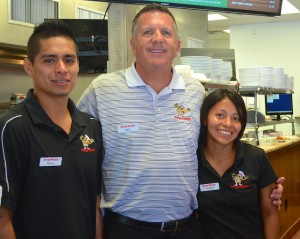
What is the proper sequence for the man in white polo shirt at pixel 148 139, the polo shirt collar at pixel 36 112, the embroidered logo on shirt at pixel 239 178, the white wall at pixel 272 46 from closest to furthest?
1. the polo shirt collar at pixel 36 112
2. the man in white polo shirt at pixel 148 139
3. the embroidered logo on shirt at pixel 239 178
4. the white wall at pixel 272 46

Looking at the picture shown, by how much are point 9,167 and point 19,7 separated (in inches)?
144

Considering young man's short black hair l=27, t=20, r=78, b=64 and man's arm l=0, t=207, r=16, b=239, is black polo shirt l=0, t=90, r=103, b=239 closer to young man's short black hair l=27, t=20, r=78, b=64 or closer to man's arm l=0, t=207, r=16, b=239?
man's arm l=0, t=207, r=16, b=239

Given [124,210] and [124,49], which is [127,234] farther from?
[124,49]

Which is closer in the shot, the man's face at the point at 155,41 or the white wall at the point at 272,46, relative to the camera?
the man's face at the point at 155,41

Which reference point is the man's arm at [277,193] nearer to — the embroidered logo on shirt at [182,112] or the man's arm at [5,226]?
the embroidered logo on shirt at [182,112]

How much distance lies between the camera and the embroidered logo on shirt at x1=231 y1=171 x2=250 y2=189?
1.96m

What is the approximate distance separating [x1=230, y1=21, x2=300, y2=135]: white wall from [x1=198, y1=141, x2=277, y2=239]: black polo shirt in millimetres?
6729

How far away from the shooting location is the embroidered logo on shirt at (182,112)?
185 cm

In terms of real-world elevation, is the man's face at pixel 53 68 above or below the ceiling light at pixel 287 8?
below

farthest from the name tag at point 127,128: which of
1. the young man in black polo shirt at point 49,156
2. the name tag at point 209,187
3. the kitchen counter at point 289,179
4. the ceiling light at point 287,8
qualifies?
the ceiling light at point 287,8

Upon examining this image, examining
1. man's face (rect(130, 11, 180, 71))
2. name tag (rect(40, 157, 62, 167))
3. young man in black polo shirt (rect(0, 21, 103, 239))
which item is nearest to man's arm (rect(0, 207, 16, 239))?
young man in black polo shirt (rect(0, 21, 103, 239))

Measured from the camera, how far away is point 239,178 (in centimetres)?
197

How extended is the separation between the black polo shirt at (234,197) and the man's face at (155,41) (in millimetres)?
549

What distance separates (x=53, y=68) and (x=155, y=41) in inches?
20.3
